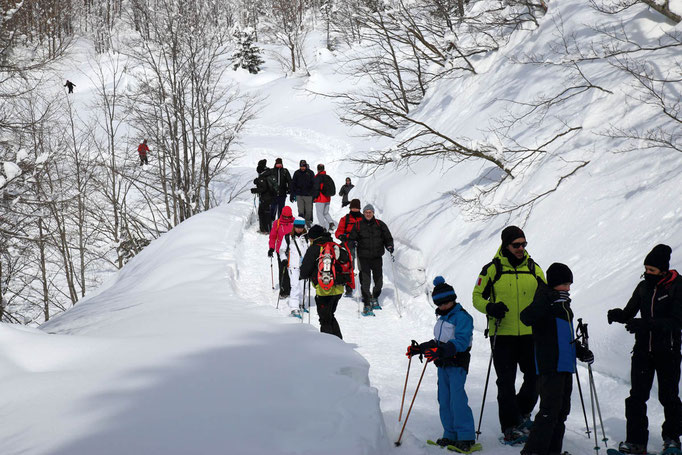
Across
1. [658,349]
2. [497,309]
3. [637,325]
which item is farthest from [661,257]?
[497,309]

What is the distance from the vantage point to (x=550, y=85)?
41.7 ft

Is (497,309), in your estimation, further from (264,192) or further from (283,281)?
(264,192)

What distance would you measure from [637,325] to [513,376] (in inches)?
46.4

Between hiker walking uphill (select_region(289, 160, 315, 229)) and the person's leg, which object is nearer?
the person's leg

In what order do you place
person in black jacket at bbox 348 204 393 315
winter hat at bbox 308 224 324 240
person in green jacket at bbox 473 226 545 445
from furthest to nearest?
person in black jacket at bbox 348 204 393 315 → winter hat at bbox 308 224 324 240 → person in green jacket at bbox 473 226 545 445

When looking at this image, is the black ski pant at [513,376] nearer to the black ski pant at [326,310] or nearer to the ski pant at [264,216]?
the black ski pant at [326,310]

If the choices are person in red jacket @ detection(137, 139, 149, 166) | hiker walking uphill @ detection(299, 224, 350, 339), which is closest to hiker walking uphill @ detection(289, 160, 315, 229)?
hiker walking uphill @ detection(299, 224, 350, 339)

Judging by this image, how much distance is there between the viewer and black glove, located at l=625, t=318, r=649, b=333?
462 centimetres

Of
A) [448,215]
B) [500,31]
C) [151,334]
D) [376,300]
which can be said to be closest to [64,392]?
[151,334]

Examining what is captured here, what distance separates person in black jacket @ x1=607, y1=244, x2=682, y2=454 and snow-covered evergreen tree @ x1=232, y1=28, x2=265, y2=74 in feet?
193

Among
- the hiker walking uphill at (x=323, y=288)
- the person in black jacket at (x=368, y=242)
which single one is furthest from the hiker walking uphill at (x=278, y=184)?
the hiker walking uphill at (x=323, y=288)

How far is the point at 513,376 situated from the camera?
17.1ft

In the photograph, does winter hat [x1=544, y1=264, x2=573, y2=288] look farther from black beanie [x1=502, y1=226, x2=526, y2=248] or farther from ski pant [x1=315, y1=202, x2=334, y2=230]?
ski pant [x1=315, y1=202, x2=334, y2=230]

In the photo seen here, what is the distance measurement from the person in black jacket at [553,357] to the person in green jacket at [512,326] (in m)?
0.60
